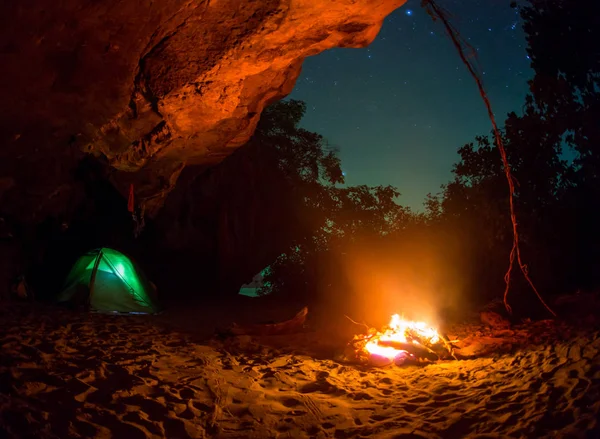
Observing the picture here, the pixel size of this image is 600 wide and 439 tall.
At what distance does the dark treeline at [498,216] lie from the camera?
946cm

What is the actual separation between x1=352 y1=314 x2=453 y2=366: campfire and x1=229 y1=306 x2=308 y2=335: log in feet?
4.59

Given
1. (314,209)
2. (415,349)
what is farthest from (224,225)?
(415,349)

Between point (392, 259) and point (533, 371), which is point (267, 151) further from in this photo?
point (533, 371)

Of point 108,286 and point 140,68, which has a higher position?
point 140,68

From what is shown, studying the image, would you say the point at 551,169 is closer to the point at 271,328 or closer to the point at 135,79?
the point at 271,328

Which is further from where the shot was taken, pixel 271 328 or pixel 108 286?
pixel 108 286

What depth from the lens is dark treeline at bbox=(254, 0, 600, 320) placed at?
31.0 ft

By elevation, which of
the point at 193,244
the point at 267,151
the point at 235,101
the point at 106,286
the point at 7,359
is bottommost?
the point at 7,359

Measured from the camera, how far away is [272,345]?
6637mm

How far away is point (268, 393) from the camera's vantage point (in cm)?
425

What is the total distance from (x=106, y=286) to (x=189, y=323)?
2864 mm

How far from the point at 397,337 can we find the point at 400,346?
1.04 feet

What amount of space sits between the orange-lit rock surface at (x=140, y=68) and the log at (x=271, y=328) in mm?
4736

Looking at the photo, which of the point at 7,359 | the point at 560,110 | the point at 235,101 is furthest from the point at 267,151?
the point at 7,359
